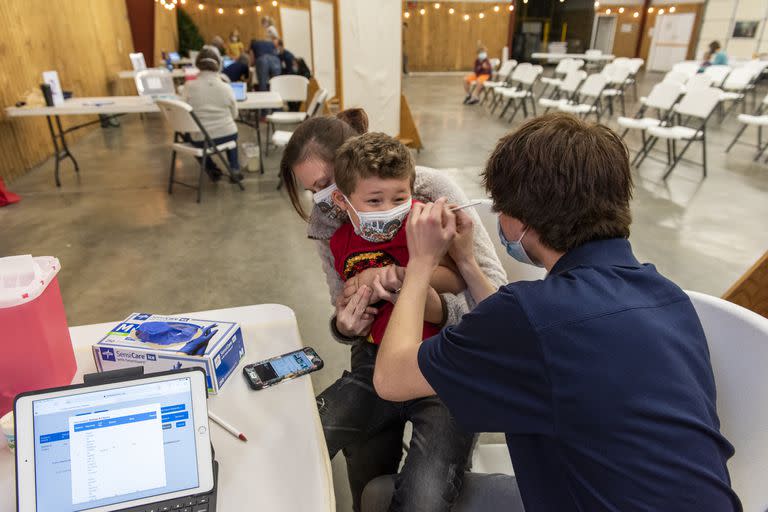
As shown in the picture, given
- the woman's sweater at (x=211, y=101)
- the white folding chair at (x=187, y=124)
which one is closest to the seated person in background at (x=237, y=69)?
the woman's sweater at (x=211, y=101)

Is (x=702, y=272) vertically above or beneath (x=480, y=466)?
beneath

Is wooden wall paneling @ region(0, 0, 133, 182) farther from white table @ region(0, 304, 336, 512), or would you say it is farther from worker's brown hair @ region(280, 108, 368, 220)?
white table @ region(0, 304, 336, 512)

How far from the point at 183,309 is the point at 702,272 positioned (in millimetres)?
3498

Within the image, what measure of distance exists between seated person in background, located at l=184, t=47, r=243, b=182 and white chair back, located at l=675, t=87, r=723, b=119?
16.6 ft

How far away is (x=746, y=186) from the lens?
5328 mm

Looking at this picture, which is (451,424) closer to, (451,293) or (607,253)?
(451,293)

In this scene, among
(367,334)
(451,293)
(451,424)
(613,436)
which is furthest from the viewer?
(367,334)

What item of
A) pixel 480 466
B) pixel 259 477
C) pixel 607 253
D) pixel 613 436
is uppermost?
pixel 607 253

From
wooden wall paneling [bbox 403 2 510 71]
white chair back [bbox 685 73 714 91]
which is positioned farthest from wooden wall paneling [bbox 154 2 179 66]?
white chair back [bbox 685 73 714 91]

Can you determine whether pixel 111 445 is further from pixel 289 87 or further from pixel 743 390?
pixel 289 87

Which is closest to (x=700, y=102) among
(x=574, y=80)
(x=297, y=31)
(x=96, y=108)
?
(x=574, y=80)

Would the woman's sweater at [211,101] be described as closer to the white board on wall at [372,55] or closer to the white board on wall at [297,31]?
the white board on wall at [372,55]

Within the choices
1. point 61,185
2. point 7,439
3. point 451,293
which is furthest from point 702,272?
point 61,185

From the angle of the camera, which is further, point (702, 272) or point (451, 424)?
point (702, 272)
